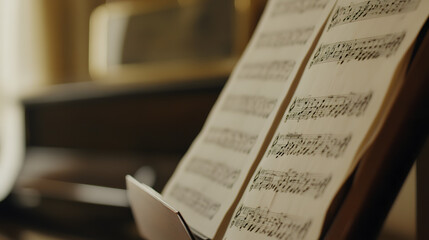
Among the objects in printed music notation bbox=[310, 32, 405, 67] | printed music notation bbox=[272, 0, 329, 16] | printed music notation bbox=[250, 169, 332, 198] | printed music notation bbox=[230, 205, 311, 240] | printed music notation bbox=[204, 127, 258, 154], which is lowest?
printed music notation bbox=[230, 205, 311, 240]

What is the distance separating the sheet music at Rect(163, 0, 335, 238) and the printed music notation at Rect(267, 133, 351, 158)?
69mm

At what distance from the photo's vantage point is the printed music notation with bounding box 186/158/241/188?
0.68 m

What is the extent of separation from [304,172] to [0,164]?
244cm

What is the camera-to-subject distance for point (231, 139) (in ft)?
2.39

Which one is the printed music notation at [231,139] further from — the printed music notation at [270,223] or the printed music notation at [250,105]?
the printed music notation at [270,223]

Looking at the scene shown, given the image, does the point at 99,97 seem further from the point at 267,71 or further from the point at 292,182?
the point at 292,182

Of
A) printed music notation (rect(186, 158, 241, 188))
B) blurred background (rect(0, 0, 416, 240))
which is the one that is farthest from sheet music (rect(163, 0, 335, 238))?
blurred background (rect(0, 0, 416, 240))

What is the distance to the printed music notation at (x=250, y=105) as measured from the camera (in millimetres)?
684

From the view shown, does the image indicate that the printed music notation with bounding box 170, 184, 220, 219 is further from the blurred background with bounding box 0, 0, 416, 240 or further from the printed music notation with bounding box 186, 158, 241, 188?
the blurred background with bounding box 0, 0, 416, 240

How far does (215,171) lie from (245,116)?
0.08 m

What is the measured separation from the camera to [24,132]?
9.27ft

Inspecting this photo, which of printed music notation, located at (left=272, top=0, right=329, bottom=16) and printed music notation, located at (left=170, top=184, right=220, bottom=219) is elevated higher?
printed music notation, located at (left=272, top=0, right=329, bottom=16)

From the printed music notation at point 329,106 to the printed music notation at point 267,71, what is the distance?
0.12m

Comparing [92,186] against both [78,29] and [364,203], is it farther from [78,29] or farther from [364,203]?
[364,203]
